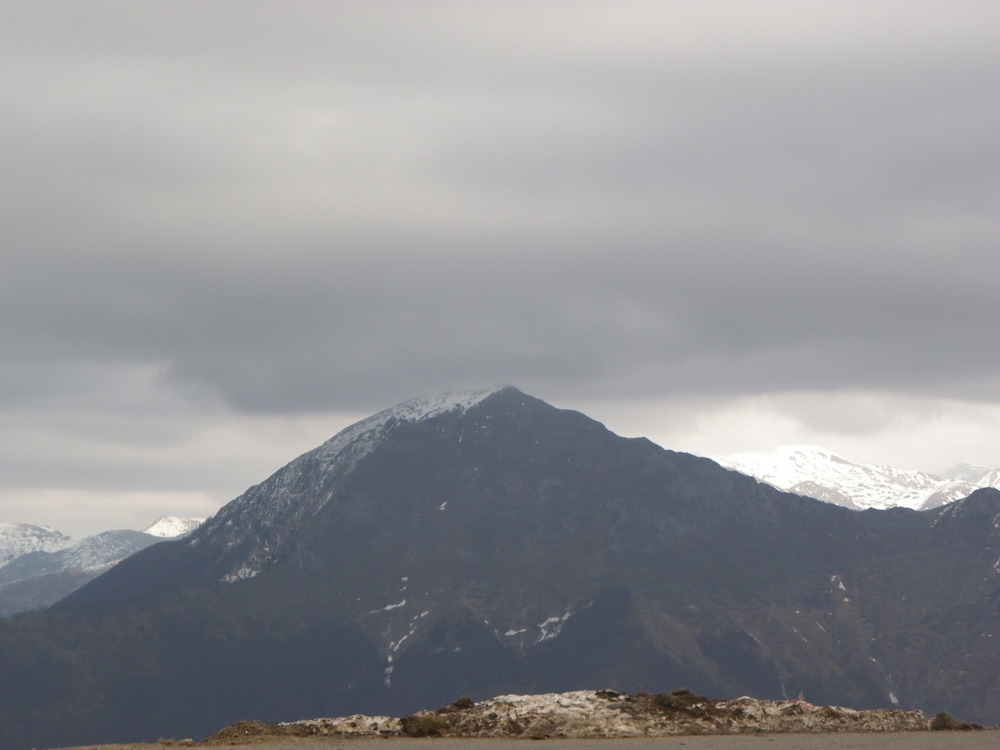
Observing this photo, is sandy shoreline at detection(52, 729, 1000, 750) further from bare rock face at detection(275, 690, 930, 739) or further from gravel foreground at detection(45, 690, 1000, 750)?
bare rock face at detection(275, 690, 930, 739)

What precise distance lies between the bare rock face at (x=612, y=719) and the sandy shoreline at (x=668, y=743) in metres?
1.75

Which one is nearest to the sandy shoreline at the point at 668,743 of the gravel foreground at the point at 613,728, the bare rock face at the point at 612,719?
the gravel foreground at the point at 613,728

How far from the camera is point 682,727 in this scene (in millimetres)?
84062

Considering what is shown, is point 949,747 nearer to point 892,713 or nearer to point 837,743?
point 837,743

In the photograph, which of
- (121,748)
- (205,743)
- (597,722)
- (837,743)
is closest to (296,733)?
(205,743)

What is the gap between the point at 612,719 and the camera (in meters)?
84.7

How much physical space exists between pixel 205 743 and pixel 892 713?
51.2 meters

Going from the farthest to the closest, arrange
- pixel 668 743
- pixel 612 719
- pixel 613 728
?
1. pixel 612 719
2. pixel 613 728
3. pixel 668 743

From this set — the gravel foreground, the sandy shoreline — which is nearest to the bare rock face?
the gravel foreground

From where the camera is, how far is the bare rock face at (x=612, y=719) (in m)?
82.4

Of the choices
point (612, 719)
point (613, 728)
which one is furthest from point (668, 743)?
point (612, 719)

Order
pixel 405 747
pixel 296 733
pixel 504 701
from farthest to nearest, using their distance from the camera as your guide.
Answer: pixel 504 701 → pixel 296 733 → pixel 405 747

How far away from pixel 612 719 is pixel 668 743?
24.3 feet

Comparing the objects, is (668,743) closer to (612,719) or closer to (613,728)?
(613,728)
